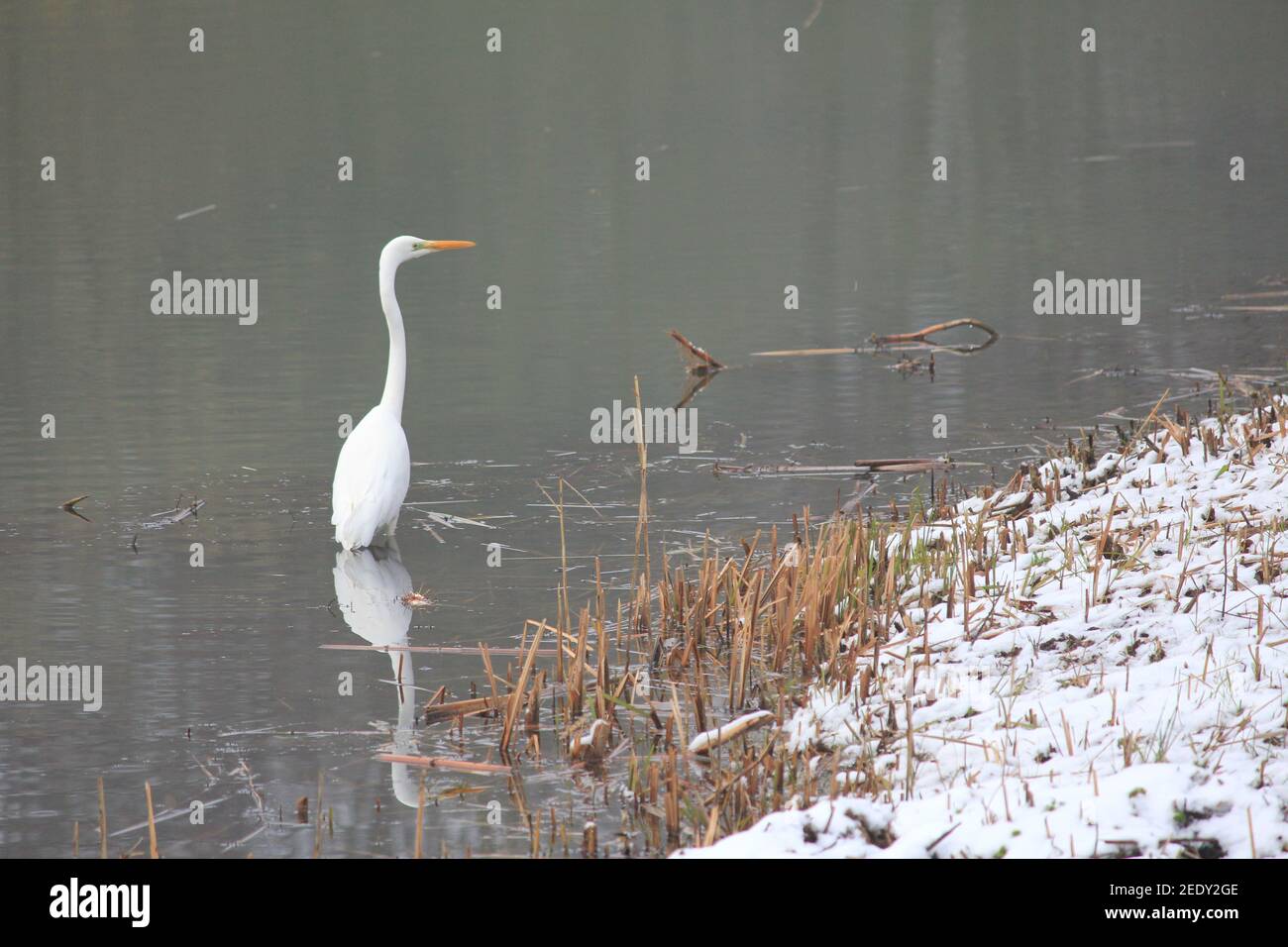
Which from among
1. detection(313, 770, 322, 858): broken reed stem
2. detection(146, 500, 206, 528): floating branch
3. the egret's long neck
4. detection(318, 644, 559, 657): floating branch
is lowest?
detection(313, 770, 322, 858): broken reed stem

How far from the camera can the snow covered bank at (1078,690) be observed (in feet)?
16.0

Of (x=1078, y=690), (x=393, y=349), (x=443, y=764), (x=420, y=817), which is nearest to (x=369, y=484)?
(x=393, y=349)

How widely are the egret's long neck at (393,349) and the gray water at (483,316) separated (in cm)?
75

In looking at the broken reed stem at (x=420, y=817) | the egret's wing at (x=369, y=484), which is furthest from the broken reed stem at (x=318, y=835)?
the egret's wing at (x=369, y=484)

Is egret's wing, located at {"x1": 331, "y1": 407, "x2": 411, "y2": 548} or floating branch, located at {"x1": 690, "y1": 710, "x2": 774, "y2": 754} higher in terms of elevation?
egret's wing, located at {"x1": 331, "y1": 407, "x2": 411, "y2": 548}

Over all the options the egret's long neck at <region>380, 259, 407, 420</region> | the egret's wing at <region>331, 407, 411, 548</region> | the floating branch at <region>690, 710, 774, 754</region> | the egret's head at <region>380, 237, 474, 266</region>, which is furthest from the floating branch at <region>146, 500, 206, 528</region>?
the floating branch at <region>690, 710, 774, 754</region>

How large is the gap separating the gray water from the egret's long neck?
0.75 meters

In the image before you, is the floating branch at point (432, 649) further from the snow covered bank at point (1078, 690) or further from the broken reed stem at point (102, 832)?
the broken reed stem at point (102, 832)

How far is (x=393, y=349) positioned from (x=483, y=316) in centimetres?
662

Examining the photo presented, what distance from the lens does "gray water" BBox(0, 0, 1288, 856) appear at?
7.50 m

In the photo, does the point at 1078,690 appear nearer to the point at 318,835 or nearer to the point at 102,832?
the point at 318,835

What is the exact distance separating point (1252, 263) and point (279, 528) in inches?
464

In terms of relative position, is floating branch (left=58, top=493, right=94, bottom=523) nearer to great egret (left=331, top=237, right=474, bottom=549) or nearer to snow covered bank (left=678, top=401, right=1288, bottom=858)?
great egret (left=331, top=237, right=474, bottom=549)

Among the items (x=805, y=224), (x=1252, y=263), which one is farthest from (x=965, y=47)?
(x=1252, y=263)
